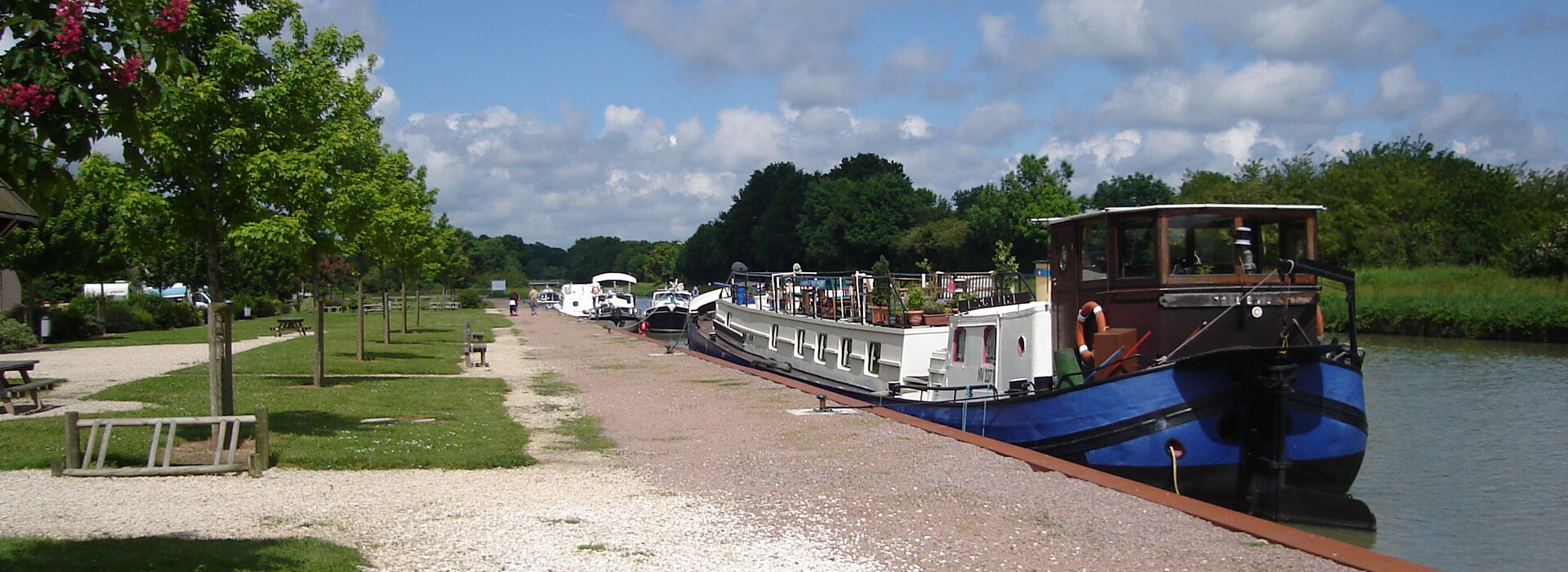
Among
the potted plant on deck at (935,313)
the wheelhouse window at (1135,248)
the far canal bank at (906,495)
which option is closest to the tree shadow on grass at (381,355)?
the far canal bank at (906,495)

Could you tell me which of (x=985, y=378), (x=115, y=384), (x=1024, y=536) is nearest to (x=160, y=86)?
(x=1024, y=536)

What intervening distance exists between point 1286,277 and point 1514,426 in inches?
406

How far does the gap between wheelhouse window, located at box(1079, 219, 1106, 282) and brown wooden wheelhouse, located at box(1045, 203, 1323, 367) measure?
0.06ft

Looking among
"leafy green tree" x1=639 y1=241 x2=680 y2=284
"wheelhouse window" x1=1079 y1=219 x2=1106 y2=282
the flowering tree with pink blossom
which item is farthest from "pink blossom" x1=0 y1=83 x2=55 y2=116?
"leafy green tree" x1=639 y1=241 x2=680 y2=284

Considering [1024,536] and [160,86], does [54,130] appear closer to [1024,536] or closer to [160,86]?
[160,86]

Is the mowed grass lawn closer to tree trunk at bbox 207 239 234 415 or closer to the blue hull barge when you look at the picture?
tree trunk at bbox 207 239 234 415

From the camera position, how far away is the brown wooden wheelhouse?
41.0 ft

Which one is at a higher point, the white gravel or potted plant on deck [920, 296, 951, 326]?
potted plant on deck [920, 296, 951, 326]

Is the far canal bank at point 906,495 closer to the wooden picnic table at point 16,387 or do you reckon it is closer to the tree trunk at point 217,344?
the tree trunk at point 217,344

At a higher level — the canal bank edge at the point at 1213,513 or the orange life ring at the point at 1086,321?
the orange life ring at the point at 1086,321

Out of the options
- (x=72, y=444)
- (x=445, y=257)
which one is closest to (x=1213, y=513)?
(x=72, y=444)

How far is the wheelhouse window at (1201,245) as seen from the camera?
12875 mm

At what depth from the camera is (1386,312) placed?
139 feet

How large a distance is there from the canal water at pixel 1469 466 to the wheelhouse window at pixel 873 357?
824 cm
